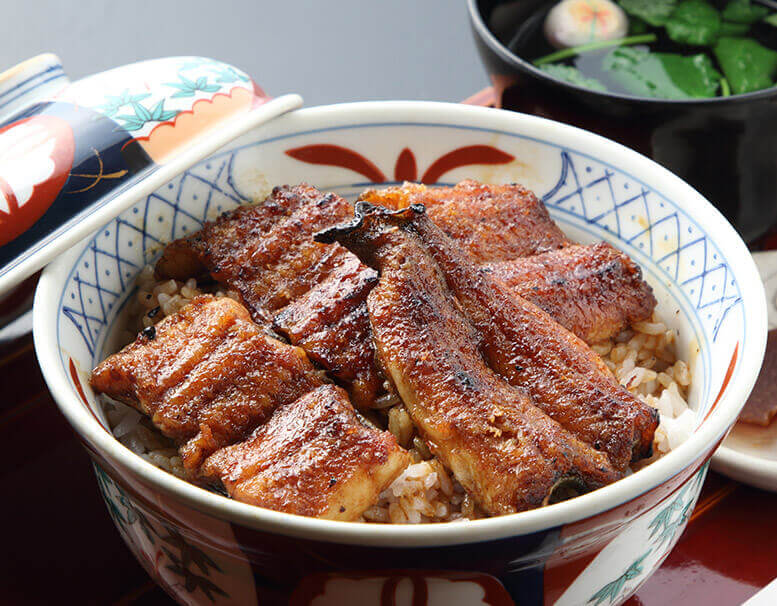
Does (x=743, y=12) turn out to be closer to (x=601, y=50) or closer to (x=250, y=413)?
(x=601, y=50)

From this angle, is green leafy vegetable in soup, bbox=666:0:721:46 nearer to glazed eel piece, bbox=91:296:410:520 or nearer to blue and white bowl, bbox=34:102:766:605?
blue and white bowl, bbox=34:102:766:605

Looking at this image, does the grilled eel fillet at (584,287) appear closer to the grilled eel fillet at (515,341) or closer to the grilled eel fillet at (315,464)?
the grilled eel fillet at (515,341)

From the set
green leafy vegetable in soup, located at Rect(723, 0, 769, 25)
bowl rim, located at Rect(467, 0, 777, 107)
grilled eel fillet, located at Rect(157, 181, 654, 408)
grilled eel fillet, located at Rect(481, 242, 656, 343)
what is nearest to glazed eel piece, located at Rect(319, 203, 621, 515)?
grilled eel fillet, located at Rect(157, 181, 654, 408)

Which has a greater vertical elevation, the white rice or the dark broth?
the dark broth

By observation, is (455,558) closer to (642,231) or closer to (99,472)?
(99,472)

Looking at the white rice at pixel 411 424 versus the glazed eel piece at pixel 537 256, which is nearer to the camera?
the white rice at pixel 411 424

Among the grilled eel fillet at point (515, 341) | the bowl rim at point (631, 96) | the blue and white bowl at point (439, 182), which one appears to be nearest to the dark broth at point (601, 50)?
the bowl rim at point (631, 96)
